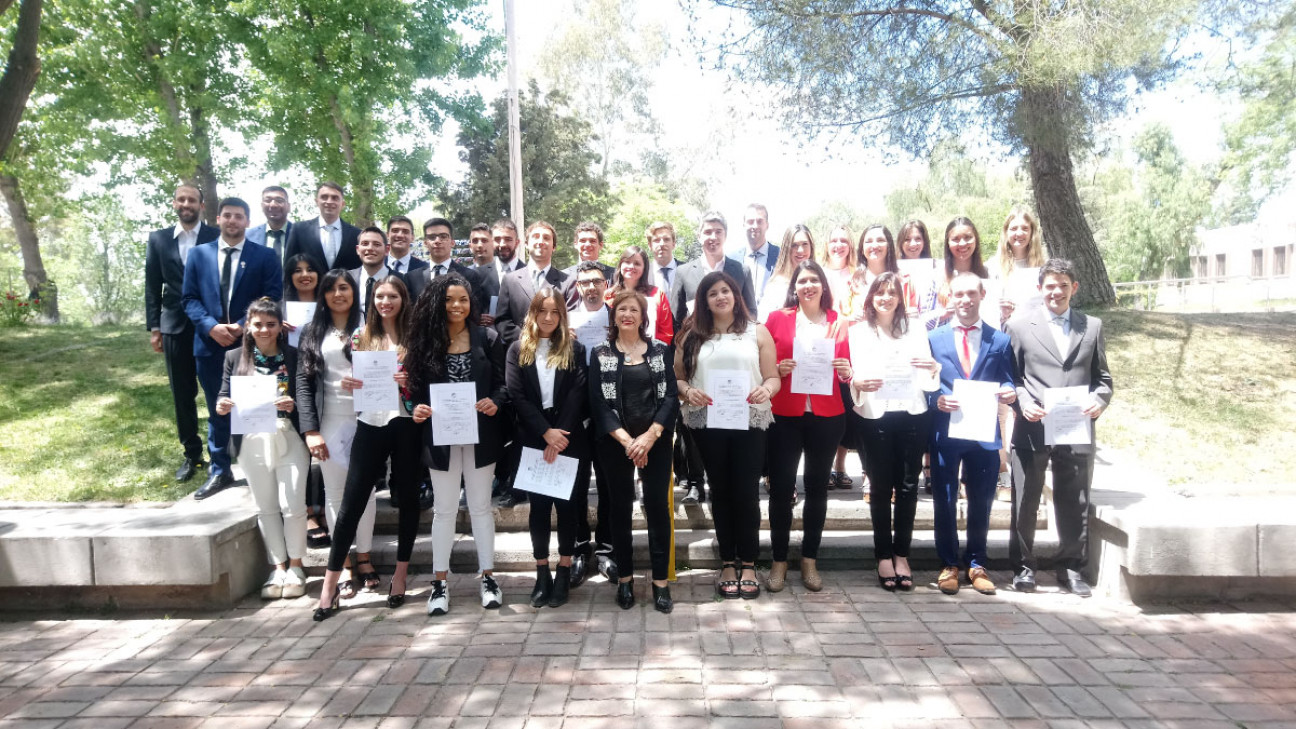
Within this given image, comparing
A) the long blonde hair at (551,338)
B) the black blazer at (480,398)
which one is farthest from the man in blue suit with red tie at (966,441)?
the black blazer at (480,398)

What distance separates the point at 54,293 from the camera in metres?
18.4

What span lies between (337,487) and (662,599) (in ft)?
7.32

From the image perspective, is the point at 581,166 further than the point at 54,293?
Yes

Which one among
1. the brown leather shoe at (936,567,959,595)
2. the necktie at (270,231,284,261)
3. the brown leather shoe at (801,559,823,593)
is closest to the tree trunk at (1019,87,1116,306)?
the brown leather shoe at (936,567,959,595)

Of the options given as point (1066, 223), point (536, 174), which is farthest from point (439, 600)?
point (536, 174)

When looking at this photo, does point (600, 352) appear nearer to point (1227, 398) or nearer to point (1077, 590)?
point (1077, 590)

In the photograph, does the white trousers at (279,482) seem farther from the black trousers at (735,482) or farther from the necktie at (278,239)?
the black trousers at (735,482)

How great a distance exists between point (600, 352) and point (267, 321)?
2195 millimetres

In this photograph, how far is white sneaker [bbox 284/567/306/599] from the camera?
193 inches

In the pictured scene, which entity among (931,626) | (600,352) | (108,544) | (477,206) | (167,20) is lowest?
(931,626)

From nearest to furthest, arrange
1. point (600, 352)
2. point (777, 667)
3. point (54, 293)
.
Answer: point (777, 667), point (600, 352), point (54, 293)

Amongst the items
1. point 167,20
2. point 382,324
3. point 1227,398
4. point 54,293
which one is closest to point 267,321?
point 382,324

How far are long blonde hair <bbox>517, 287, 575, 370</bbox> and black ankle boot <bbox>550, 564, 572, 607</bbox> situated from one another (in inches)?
52.3

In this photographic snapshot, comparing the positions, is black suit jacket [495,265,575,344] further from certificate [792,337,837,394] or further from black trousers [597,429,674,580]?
certificate [792,337,837,394]
